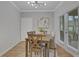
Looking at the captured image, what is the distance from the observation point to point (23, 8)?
7.00 meters

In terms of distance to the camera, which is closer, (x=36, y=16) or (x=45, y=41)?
(x=45, y=41)

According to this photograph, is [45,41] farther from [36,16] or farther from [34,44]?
[36,16]

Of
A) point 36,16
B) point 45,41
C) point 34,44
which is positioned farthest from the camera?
point 36,16

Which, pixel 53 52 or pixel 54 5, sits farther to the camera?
pixel 54 5

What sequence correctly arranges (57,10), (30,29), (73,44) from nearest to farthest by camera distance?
1. (73,44)
2. (30,29)
3. (57,10)

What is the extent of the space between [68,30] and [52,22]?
7.73ft

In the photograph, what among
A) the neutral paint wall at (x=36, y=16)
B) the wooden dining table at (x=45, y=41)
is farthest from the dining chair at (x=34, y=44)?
the neutral paint wall at (x=36, y=16)

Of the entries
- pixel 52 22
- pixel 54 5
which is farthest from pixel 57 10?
pixel 52 22

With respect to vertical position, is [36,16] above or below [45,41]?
above

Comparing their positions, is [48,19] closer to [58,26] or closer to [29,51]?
[58,26]

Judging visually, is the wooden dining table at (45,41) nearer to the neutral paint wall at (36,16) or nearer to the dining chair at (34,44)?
the dining chair at (34,44)

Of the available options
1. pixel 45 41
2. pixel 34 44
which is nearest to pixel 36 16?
pixel 34 44

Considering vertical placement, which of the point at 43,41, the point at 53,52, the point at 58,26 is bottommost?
the point at 53,52

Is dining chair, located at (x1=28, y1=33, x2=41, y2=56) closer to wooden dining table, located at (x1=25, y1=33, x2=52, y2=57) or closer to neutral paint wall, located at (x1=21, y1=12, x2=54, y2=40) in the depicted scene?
wooden dining table, located at (x1=25, y1=33, x2=52, y2=57)
